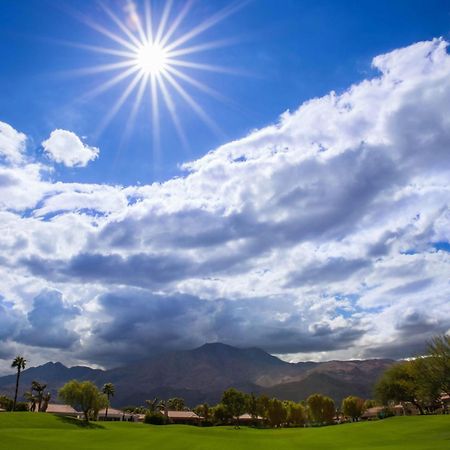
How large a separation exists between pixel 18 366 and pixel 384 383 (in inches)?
4738

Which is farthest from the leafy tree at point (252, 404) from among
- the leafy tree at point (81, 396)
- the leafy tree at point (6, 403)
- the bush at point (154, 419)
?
the leafy tree at point (6, 403)

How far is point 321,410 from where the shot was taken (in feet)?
643

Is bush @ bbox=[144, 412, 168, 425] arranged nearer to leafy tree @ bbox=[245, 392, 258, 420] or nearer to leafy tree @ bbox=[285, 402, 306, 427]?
leafy tree @ bbox=[245, 392, 258, 420]

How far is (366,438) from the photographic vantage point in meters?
76.7

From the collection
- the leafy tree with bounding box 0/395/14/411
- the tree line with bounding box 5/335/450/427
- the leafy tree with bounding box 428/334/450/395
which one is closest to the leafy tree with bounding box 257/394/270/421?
the tree line with bounding box 5/335/450/427

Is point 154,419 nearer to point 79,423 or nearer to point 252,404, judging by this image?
point 79,423

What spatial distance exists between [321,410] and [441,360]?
138978mm

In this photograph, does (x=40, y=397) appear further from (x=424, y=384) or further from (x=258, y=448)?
(x=424, y=384)

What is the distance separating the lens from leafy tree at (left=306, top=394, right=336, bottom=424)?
196 metres

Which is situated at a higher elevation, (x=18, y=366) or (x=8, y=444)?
(x=18, y=366)

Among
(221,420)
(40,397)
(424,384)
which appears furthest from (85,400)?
(424,384)

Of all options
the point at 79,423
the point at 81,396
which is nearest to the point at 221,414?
the point at 81,396

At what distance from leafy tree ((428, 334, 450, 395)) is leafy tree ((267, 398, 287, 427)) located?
125742 millimetres

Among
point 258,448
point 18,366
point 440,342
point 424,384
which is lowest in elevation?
point 258,448
